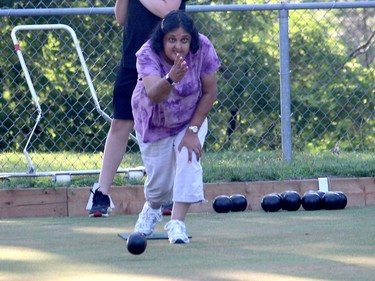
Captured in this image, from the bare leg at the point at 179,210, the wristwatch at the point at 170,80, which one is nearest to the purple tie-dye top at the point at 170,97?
the wristwatch at the point at 170,80

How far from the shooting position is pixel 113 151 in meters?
7.53

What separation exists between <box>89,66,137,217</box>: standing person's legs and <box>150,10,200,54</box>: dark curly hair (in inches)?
50.8

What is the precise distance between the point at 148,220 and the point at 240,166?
2.64 metres

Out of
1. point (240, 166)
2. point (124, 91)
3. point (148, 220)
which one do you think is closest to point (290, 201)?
point (240, 166)

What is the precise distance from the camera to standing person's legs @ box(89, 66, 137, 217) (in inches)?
296

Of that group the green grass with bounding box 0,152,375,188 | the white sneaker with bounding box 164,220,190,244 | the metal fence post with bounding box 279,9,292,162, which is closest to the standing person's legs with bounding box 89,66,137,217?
the green grass with bounding box 0,152,375,188

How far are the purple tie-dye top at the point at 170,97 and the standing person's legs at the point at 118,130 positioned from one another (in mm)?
1174

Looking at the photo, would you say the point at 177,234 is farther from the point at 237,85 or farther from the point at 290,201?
the point at 237,85

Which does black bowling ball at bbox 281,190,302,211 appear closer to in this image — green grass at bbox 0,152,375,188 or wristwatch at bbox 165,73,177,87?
green grass at bbox 0,152,375,188

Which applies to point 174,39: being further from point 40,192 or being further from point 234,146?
point 234,146

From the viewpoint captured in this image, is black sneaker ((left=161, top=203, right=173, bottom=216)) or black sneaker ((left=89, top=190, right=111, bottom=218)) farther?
black sneaker ((left=161, top=203, right=173, bottom=216))

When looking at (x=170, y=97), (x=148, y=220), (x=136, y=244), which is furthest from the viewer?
(x=148, y=220)

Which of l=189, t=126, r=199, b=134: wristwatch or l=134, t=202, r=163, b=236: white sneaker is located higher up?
l=189, t=126, r=199, b=134: wristwatch

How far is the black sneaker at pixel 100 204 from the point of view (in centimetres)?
755
